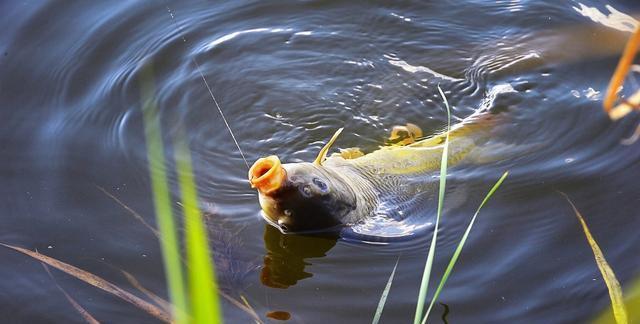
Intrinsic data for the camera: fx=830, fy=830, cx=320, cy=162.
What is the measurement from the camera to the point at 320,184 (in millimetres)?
3762

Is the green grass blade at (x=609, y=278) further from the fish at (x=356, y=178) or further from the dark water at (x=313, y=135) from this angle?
the fish at (x=356, y=178)

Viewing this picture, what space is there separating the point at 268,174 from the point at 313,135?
4.41ft

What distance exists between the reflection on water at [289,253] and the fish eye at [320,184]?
374mm

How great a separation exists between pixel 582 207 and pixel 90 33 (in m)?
3.42

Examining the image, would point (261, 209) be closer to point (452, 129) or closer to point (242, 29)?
point (452, 129)

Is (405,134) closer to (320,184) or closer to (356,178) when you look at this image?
(356,178)

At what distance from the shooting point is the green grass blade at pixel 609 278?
3.28 meters

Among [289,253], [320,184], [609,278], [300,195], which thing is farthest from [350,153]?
[609,278]

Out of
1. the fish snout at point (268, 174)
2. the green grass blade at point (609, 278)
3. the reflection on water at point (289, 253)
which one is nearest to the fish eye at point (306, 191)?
the fish snout at point (268, 174)

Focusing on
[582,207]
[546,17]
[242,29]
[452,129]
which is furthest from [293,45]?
[582,207]

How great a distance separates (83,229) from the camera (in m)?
4.17

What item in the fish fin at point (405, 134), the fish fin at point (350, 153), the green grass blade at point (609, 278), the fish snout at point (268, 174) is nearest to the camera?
the green grass blade at point (609, 278)

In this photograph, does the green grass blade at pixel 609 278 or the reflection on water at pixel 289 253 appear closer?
the green grass blade at pixel 609 278

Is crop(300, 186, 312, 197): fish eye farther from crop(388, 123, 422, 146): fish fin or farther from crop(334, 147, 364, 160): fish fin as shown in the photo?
crop(388, 123, 422, 146): fish fin
